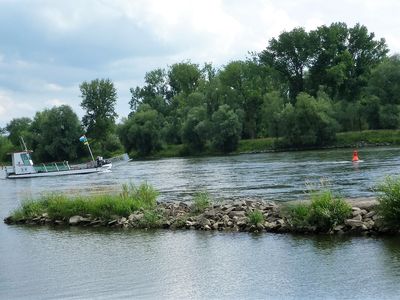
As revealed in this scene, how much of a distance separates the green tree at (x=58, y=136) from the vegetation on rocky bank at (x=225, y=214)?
102 meters

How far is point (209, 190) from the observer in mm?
41094

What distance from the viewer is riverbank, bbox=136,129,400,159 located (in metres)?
98.6

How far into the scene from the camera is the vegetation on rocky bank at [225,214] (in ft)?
67.7

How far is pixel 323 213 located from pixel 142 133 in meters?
106

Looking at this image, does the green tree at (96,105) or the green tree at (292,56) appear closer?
the green tree at (292,56)

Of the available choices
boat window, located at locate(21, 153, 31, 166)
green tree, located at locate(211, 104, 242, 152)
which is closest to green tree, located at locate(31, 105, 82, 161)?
green tree, located at locate(211, 104, 242, 152)

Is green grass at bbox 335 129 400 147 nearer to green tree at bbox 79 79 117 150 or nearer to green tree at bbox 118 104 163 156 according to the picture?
green tree at bbox 118 104 163 156

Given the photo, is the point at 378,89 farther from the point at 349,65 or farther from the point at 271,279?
the point at 271,279

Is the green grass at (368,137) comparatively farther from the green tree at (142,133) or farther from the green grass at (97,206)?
the green grass at (97,206)

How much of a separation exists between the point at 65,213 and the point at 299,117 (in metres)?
80.2

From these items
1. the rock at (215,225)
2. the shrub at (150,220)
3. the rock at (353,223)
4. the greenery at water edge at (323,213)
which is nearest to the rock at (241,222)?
the rock at (215,225)

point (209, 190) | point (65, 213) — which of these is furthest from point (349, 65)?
point (65, 213)

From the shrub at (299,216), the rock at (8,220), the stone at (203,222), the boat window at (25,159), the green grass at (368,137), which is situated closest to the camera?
the shrub at (299,216)

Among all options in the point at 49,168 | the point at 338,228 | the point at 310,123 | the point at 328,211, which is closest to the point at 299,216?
the point at 328,211
